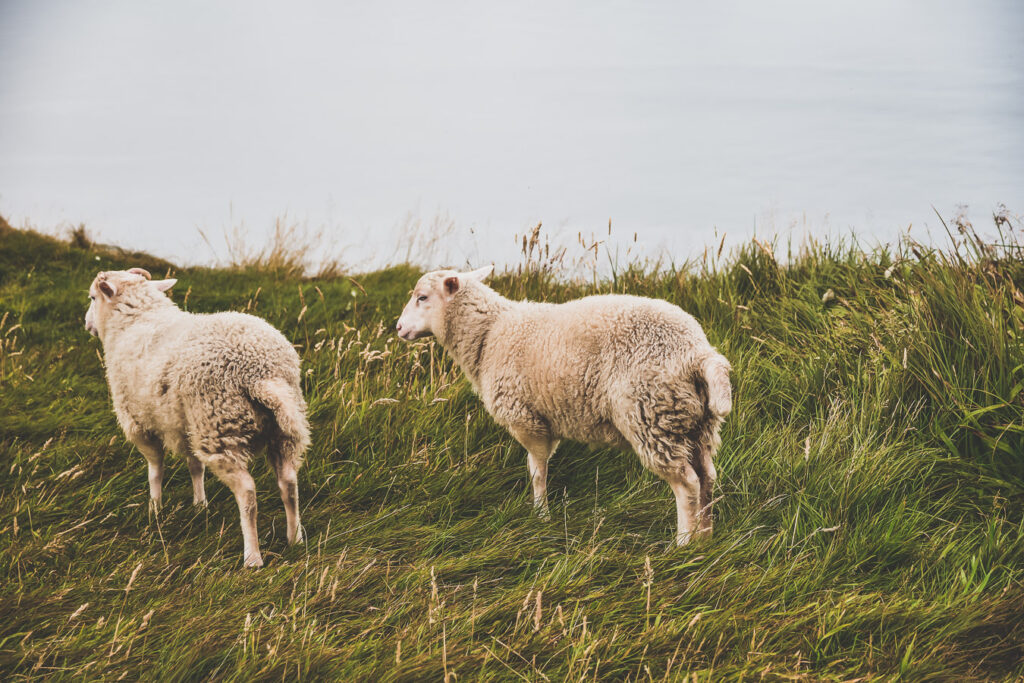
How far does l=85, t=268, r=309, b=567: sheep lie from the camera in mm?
3721

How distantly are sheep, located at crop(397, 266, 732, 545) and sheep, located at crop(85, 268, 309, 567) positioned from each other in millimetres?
1095

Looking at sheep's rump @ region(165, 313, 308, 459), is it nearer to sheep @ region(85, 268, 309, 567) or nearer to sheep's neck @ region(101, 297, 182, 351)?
sheep @ region(85, 268, 309, 567)

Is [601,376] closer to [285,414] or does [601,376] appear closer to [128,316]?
[285,414]

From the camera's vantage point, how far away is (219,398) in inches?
146

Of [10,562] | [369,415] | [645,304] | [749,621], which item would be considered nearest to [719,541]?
[749,621]

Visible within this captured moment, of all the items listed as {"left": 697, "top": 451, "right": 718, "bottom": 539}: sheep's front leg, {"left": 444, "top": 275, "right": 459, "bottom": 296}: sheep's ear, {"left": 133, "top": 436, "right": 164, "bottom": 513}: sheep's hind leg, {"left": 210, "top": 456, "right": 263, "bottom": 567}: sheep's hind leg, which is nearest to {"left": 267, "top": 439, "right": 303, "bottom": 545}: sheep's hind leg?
{"left": 210, "top": 456, "right": 263, "bottom": 567}: sheep's hind leg

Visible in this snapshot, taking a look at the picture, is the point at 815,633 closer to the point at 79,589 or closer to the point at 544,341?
the point at 544,341

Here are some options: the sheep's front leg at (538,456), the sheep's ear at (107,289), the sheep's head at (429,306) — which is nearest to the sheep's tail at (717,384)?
the sheep's front leg at (538,456)

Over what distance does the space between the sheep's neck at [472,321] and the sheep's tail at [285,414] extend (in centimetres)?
112

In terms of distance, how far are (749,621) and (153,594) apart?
2.43 m

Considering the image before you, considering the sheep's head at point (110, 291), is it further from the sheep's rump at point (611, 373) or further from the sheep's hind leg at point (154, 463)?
the sheep's rump at point (611, 373)

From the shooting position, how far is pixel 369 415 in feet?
16.6

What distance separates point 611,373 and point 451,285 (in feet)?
4.17

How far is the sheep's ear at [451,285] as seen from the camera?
183 inches
